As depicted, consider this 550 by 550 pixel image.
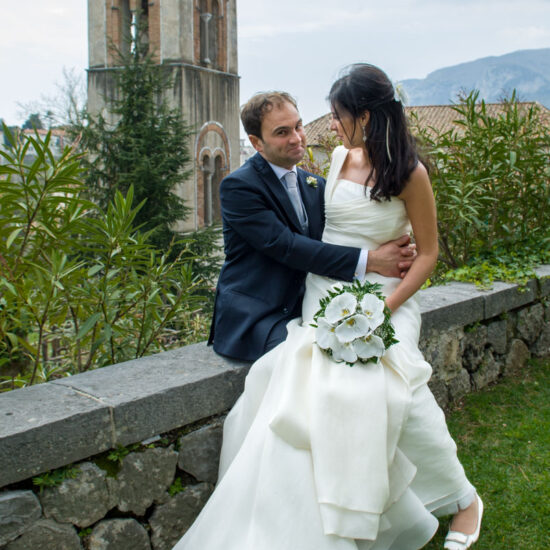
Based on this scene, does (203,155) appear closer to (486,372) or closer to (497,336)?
(497,336)

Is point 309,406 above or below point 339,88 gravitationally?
below

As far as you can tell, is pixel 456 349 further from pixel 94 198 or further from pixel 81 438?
pixel 94 198

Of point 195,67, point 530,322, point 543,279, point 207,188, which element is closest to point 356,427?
point 530,322

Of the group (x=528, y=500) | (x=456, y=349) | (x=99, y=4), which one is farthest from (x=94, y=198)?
(x=528, y=500)

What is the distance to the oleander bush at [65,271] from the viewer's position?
2.64 meters

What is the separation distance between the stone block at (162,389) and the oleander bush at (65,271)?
272mm

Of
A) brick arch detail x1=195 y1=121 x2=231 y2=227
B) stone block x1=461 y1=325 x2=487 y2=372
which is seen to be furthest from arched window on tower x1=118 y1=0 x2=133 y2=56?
stone block x1=461 y1=325 x2=487 y2=372

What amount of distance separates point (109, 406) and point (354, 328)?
93 cm

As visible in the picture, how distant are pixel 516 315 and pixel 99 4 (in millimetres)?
25748

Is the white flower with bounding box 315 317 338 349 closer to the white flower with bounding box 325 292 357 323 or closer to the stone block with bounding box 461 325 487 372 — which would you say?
the white flower with bounding box 325 292 357 323

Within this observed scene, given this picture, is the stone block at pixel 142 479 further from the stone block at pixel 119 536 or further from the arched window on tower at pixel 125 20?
the arched window on tower at pixel 125 20

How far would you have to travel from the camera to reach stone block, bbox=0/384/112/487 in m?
1.94

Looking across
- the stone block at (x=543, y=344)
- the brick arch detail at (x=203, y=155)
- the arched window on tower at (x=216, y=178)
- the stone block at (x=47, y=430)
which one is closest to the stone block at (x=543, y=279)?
the stone block at (x=543, y=344)

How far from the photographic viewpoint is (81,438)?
2117 millimetres
